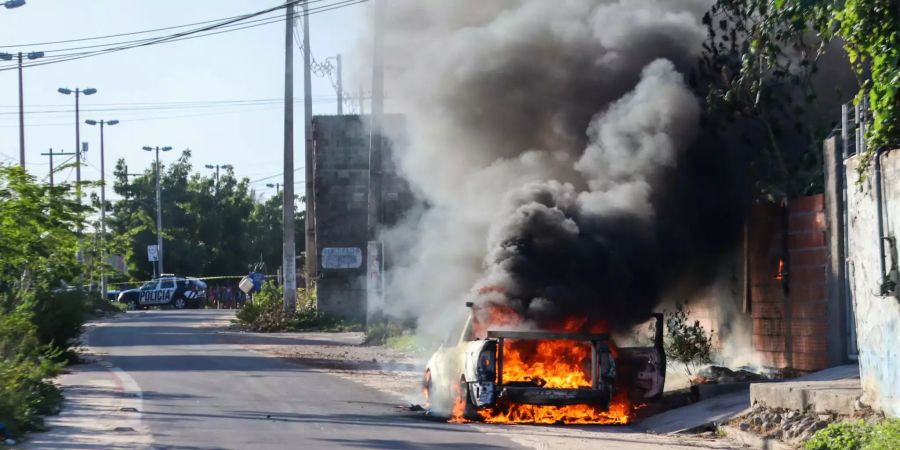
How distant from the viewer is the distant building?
129ft

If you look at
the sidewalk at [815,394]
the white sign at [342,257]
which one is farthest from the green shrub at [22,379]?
the white sign at [342,257]

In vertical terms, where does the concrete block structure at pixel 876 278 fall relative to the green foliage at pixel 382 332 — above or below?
above

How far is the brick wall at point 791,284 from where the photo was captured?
49.3ft

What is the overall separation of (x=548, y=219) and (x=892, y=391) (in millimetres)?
5135

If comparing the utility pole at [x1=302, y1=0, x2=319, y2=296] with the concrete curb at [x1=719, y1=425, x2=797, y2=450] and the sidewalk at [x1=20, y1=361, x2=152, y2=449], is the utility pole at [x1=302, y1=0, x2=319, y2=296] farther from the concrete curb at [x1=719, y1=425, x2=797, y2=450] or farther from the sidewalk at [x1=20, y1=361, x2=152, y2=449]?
the concrete curb at [x1=719, y1=425, x2=797, y2=450]

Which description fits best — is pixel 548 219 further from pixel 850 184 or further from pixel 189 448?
pixel 189 448

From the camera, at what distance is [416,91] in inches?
842

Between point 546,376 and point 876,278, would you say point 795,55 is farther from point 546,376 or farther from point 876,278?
point 546,376

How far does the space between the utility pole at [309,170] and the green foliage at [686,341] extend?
70.2ft

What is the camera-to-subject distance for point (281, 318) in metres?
38.7

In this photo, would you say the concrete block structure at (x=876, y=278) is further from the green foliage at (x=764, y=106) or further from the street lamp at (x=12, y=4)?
the street lamp at (x=12, y=4)

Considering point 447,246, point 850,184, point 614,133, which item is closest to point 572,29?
point 614,133

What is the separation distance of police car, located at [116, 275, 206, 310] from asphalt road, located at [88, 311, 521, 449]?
38933mm

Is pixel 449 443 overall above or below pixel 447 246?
below
